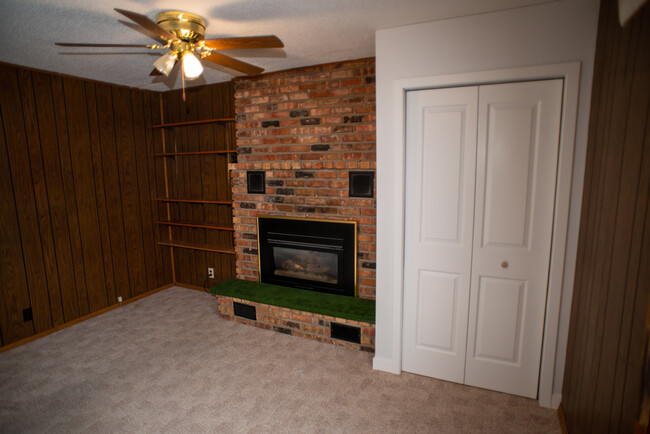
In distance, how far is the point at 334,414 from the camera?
2.16 metres

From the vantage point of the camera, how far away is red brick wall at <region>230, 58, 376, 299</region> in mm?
2988

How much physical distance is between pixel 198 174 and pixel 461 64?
314 cm

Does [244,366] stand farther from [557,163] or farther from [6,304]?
[557,163]

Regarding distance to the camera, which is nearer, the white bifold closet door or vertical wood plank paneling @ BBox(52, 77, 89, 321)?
the white bifold closet door

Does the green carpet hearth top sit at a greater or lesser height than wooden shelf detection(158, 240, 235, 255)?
lesser

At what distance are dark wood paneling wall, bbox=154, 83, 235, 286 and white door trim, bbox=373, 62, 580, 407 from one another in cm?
215

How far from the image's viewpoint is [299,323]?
3.11 m

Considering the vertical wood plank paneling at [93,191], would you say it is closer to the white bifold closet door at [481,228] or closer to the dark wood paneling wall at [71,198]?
the dark wood paneling wall at [71,198]

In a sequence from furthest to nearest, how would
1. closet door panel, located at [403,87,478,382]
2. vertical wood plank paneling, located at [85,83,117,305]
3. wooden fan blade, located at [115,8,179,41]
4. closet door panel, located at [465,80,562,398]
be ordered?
vertical wood plank paneling, located at [85,83,117,305] < closet door panel, located at [403,87,478,382] < closet door panel, located at [465,80,562,398] < wooden fan blade, located at [115,8,179,41]

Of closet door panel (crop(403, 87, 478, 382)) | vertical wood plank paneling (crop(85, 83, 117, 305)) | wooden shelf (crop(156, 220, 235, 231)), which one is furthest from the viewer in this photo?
wooden shelf (crop(156, 220, 235, 231))

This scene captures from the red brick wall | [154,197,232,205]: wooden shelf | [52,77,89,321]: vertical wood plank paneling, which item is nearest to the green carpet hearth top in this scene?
the red brick wall

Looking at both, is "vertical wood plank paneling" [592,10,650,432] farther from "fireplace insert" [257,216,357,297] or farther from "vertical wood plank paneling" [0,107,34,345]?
"vertical wood plank paneling" [0,107,34,345]

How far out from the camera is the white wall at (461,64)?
1.90 m

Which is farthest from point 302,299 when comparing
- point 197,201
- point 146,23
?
point 146,23
